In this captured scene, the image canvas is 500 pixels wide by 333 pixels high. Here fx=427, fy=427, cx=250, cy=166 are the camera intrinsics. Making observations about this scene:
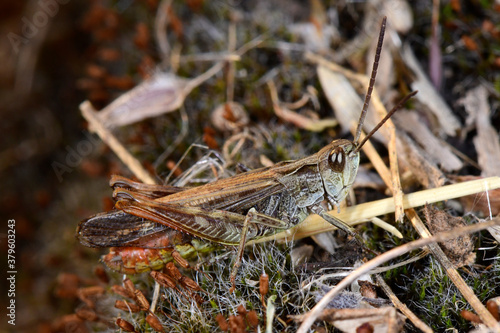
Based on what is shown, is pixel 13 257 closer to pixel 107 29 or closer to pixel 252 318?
pixel 107 29

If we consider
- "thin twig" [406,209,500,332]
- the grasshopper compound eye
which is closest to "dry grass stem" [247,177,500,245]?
"thin twig" [406,209,500,332]

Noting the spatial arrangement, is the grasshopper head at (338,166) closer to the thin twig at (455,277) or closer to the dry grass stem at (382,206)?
the dry grass stem at (382,206)

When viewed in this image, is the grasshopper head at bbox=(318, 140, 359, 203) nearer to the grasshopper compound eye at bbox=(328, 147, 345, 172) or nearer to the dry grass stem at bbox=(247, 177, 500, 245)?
the grasshopper compound eye at bbox=(328, 147, 345, 172)

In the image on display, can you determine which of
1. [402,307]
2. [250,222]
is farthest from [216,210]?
[402,307]

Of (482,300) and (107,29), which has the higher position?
(107,29)

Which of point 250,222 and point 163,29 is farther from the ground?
point 163,29

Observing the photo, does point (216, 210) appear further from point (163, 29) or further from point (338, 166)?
point (163, 29)

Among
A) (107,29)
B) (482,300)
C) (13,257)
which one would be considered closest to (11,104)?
(107,29)
